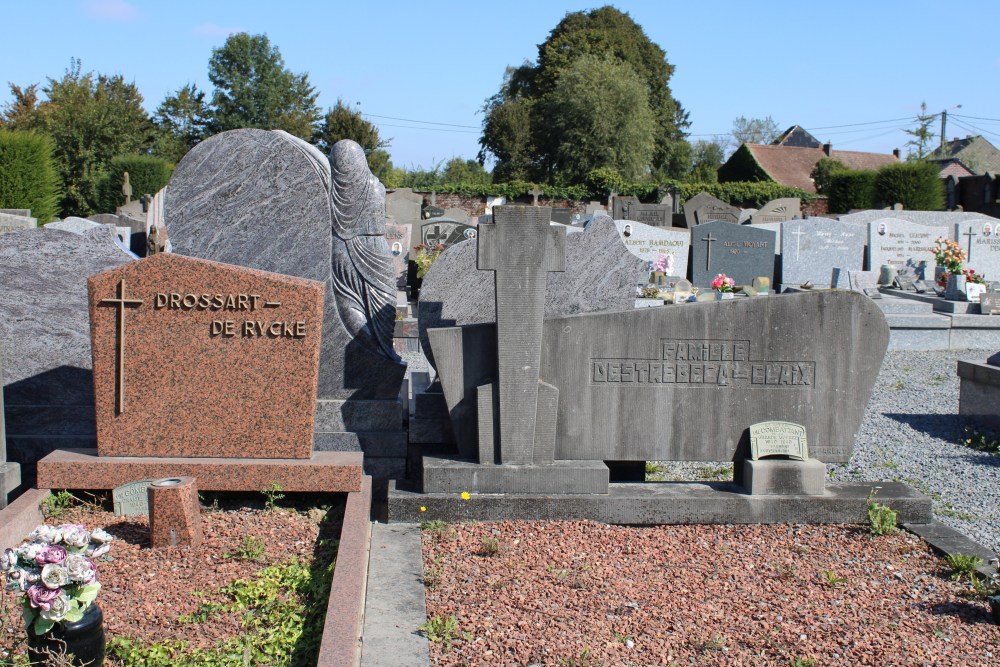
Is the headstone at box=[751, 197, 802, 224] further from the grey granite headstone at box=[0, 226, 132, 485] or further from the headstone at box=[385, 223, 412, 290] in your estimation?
the grey granite headstone at box=[0, 226, 132, 485]

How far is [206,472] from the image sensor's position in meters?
5.12

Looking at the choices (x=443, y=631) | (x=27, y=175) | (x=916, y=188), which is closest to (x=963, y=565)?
(x=443, y=631)

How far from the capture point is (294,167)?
237 inches

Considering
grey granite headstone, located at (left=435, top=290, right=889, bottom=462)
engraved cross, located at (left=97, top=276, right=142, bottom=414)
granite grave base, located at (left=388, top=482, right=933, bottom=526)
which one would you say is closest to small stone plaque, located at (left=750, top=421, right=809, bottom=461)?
A: grey granite headstone, located at (left=435, top=290, right=889, bottom=462)

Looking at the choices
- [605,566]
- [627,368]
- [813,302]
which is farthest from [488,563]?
[813,302]

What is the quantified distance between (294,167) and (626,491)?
304cm

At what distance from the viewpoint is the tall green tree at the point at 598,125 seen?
45719 mm

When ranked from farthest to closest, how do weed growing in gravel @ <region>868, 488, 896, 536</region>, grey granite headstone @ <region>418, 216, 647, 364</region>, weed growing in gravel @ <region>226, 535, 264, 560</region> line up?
grey granite headstone @ <region>418, 216, 647, 364</region> → weed growing in gravel @ <region>868, 488, 896, 536</region> → weed growing in gravel @ <region>226, 535, 264, 560</region>

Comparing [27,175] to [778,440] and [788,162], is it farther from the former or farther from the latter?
[788,162]

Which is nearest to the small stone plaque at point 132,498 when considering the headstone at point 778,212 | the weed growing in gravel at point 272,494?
the weed growing in gravel at point 272,494

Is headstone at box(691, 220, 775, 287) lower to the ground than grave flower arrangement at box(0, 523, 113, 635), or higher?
higher

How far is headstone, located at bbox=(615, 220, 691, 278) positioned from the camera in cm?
1736

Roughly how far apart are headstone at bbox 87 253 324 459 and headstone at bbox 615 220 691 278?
503 inches

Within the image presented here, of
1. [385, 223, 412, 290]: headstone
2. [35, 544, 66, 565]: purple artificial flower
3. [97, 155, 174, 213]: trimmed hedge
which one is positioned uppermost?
[97, 155, 174, 213]: trimmed hedge
